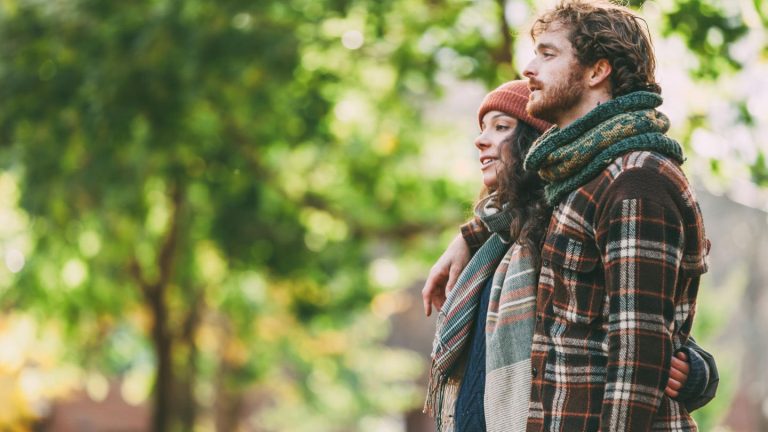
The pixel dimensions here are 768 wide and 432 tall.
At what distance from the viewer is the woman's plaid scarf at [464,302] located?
278 centimetres

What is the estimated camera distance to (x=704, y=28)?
290 inches

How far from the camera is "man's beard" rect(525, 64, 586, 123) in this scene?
2.54 metres

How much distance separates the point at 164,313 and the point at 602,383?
39.5 feet

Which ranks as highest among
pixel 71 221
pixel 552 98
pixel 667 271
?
pixel 71 221

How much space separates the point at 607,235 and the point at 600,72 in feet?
1.45

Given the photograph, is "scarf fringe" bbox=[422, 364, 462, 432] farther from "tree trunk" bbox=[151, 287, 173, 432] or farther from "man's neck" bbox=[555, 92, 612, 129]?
"tree trunk" bbox=[151, 287, 173, 432]

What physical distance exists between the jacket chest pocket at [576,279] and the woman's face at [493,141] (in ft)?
1.40

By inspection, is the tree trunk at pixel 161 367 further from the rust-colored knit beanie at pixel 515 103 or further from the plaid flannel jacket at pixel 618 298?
the plaid flannel jacket at pixel 618 298

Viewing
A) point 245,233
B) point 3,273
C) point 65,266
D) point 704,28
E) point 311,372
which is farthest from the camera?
point 311,372

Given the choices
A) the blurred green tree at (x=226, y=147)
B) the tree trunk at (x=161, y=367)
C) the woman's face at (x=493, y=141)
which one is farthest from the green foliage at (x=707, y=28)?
the tree trunk at (x=161, y=367)

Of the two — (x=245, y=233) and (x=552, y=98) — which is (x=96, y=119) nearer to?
(x=245, y=233)

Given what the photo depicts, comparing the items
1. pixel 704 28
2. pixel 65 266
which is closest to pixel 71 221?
pixel 65 266

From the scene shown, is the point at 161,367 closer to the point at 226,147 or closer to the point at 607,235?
the point at 226,147

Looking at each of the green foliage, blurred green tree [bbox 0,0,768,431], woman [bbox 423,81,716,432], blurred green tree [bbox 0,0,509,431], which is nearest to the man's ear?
woman [bbox 423,81,716,432]
